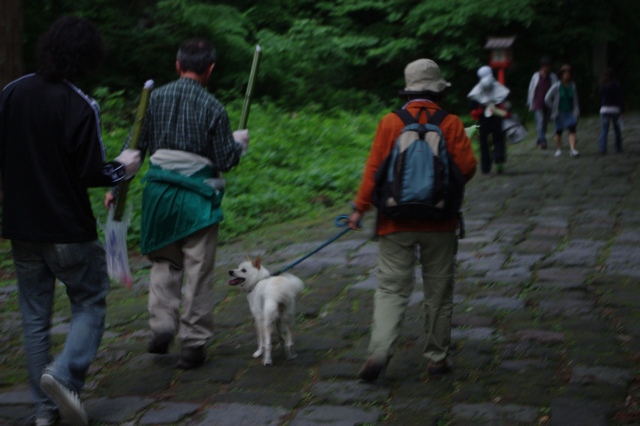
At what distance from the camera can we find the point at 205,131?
5.38 meters

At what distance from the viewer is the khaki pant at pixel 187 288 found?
5.43 meters

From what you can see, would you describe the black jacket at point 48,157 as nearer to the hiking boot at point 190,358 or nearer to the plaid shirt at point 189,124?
the plaid shirt at point 189,124

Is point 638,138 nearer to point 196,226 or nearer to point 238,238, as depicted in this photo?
point 238,238

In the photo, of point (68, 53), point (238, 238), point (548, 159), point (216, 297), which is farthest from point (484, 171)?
point (68, 53)

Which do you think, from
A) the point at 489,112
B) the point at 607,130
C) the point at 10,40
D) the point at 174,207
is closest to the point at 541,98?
the point at 607,130

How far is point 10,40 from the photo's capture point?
9.80 metres

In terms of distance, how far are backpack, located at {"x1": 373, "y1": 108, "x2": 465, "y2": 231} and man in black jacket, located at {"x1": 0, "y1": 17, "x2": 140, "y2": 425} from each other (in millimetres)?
1496

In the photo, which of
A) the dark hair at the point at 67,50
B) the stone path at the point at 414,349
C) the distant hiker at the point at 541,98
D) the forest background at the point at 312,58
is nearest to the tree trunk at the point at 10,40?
the forest background at the point at 312,58

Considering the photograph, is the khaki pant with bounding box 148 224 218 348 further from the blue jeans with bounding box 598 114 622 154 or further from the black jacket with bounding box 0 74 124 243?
the blue jeans with bounding box 598 114 622 154

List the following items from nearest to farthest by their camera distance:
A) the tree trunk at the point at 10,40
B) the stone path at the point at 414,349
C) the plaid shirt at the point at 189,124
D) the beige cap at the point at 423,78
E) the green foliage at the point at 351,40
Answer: the stone path at the point at 414,349
the beige cap at the point at 423,78
the plaid shirt at the point at 189,124
the tree trunk at the point at 10,40
the green foliage at the point at 351,40

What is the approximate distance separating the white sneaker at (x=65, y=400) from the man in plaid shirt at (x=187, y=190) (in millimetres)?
1072

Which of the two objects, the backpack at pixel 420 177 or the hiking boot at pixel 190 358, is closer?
the backpack at pixel 420 177

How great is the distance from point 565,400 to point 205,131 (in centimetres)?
260

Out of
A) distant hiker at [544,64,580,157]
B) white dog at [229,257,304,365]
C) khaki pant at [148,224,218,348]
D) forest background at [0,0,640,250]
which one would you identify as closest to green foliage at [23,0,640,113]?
forest background at [0,0,640,250]
